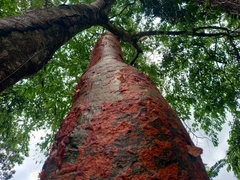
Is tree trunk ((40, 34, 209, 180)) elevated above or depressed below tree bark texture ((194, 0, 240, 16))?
below

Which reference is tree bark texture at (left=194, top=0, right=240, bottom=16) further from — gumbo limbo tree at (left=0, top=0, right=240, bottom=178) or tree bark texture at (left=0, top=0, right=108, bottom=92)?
tree bark texture at (left=0, top=0, right=108, bottom=92)

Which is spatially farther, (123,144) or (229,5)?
(229,5)

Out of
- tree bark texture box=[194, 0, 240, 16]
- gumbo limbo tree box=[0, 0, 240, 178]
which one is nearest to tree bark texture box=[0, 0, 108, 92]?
gumbo limbo tree box=[0, 0, 240, 178]

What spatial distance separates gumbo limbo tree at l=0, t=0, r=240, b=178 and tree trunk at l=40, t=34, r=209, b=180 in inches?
0.5

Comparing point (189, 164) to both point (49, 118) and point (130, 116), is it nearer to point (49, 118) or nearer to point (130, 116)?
point (130, 116)

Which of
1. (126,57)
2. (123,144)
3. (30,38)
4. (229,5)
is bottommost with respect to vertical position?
(123,144)

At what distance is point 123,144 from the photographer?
35.7 inches

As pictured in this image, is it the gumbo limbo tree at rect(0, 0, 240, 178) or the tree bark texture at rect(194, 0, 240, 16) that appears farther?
the tree bark texture at rect(194, 0, 240, 16)

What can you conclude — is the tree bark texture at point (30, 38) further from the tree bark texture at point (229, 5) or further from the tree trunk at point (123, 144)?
the tree bark texture at point (229, 5)

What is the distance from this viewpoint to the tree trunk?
0.81 metres

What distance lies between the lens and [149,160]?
83 centimetres

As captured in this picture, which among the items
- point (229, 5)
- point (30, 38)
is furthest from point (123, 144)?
point (229, 5)

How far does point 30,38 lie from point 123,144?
1.19 meters

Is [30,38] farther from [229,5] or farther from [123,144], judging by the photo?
[229,5]
